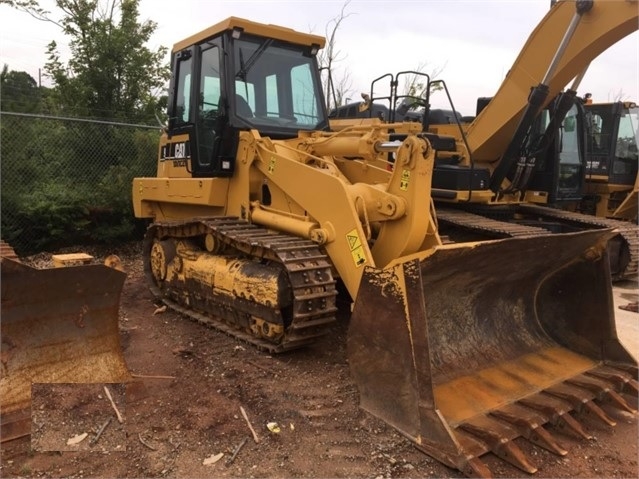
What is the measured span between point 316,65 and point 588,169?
20.9 feet

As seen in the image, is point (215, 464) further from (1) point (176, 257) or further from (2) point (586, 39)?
(2) point (586, 39)

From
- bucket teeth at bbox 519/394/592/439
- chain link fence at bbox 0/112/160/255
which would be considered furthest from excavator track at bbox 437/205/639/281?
chain link fence at bbox 0/112/160/255

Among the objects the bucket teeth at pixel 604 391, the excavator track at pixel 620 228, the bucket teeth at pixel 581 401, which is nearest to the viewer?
the bucket teeth at pixel 581 401

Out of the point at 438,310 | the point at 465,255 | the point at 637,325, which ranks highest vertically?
the point at 465,255

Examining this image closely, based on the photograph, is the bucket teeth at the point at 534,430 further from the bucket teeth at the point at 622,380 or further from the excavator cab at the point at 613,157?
the excavator cab at the point at 613,157

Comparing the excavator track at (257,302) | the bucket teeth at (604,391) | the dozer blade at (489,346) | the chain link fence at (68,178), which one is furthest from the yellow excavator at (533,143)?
the chain link fence at (68,178)

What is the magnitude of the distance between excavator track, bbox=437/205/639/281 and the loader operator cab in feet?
7.59

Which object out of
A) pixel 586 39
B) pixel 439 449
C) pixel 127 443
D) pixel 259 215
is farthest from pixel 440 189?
pixel 127 443

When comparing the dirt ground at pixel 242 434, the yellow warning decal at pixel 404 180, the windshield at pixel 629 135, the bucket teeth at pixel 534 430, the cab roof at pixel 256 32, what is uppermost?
the cab roof at pixel 256 32

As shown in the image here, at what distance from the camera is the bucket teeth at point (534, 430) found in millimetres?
3137

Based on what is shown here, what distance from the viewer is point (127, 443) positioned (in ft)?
10.2

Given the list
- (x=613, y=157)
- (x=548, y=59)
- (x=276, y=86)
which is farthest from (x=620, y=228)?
(x=276, y=86)

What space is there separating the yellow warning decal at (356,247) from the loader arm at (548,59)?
12.9ft

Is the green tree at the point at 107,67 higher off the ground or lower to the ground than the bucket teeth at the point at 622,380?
higher
